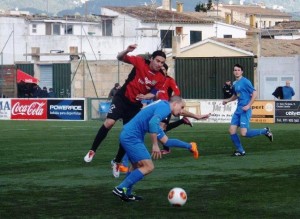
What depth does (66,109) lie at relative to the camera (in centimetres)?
4438

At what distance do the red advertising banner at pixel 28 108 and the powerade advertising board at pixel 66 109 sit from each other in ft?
1.47

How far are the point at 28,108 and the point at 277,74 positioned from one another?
14.3 m

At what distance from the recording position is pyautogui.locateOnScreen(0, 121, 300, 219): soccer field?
41.5 feet

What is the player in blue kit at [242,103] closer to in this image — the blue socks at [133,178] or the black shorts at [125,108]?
the black shorts at [125,108]

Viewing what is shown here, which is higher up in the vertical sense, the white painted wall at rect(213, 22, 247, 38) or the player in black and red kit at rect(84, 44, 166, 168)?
the white painted wall at rect(213, 22, 247, 38)

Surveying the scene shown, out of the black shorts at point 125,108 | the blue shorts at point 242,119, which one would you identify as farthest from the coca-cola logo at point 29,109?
the black shorts at point 125,108

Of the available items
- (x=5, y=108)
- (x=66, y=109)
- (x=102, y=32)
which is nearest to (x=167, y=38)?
(x=102, y=32)

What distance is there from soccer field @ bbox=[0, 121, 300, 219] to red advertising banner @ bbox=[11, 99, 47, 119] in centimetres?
1948

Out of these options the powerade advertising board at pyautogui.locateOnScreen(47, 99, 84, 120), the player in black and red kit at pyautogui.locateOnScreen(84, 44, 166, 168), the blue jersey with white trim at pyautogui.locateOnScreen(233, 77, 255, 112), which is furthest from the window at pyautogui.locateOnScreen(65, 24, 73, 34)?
the player in black and red kit at pyautogui.locateOnScreen(84, 44, 166, 168)

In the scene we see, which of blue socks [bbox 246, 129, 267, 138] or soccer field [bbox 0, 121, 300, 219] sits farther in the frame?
blue socks [bbox 246, 129, 267, 138]

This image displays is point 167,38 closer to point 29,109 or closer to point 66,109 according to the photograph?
point 29,109

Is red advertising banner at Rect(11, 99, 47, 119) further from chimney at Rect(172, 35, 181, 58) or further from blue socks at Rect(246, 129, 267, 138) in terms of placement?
blue socks at Rect(246, 129, 267, 138)

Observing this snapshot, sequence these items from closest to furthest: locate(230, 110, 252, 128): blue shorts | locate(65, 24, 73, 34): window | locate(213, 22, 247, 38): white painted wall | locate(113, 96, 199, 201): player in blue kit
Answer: locate(113, 96, 199, 201): player in blue kit → locate(230, 110, 252, 128): blue shorts → locate(65, 24, 73, 34): window → locate(213, 22, 247, 38): white painted wall

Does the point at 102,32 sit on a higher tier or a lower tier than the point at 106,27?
lower
